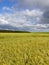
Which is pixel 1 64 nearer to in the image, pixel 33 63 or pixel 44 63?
pixel 33 63

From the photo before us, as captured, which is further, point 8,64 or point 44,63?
point 44,63

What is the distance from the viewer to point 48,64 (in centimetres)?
906

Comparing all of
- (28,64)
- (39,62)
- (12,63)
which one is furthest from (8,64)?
(39,62)

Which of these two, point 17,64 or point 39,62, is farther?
point 39,62

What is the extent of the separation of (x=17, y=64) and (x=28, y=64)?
2.40 feet

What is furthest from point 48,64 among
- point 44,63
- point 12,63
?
point 12,63

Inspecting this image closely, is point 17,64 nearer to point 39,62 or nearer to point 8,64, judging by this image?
point 8,64

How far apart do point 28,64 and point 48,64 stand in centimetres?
132

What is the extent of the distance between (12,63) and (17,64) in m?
0.42

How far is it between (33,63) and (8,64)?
1.66 metres

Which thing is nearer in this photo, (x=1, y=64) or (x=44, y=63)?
(x=1, y=64)

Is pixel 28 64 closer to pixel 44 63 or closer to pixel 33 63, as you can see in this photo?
pixel 33 63

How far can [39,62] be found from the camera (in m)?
9.38

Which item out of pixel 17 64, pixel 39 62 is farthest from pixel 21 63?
pixel 39 62
